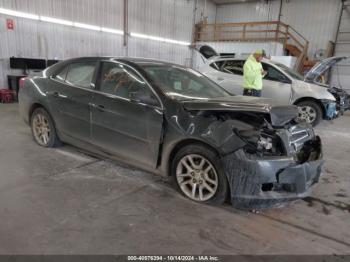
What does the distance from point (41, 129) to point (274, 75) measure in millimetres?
5307

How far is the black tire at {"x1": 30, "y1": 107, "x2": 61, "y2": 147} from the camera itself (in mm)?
4059

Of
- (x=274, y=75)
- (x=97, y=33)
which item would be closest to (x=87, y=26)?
(x=97, y=33)

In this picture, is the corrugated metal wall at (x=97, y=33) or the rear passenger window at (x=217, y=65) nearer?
the rear passenger window at (x=217, y=65)

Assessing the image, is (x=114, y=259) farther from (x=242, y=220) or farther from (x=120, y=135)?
(x=120, y=135)

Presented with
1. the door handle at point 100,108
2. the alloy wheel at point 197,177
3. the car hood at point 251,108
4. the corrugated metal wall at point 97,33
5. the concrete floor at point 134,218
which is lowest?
the concrete floor at point 134,218

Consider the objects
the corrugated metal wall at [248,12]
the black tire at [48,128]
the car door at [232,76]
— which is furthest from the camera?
the corrugated metal wall at [248,12]

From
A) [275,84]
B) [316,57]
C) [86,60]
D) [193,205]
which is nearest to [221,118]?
[193,205]

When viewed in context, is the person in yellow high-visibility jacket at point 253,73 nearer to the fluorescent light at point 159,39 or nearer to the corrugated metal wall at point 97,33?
the corrugated metal wall at point 97,33

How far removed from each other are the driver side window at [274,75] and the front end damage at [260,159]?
180 inches

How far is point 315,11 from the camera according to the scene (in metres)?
15.0

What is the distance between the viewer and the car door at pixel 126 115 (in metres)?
2.95

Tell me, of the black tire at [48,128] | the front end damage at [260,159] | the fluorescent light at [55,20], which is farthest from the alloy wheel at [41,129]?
the fluorescent light at [55,20]

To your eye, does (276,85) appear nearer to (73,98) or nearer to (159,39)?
(73,98)

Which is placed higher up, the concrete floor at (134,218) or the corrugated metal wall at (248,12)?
the corrugated metal wall at (248,12)
